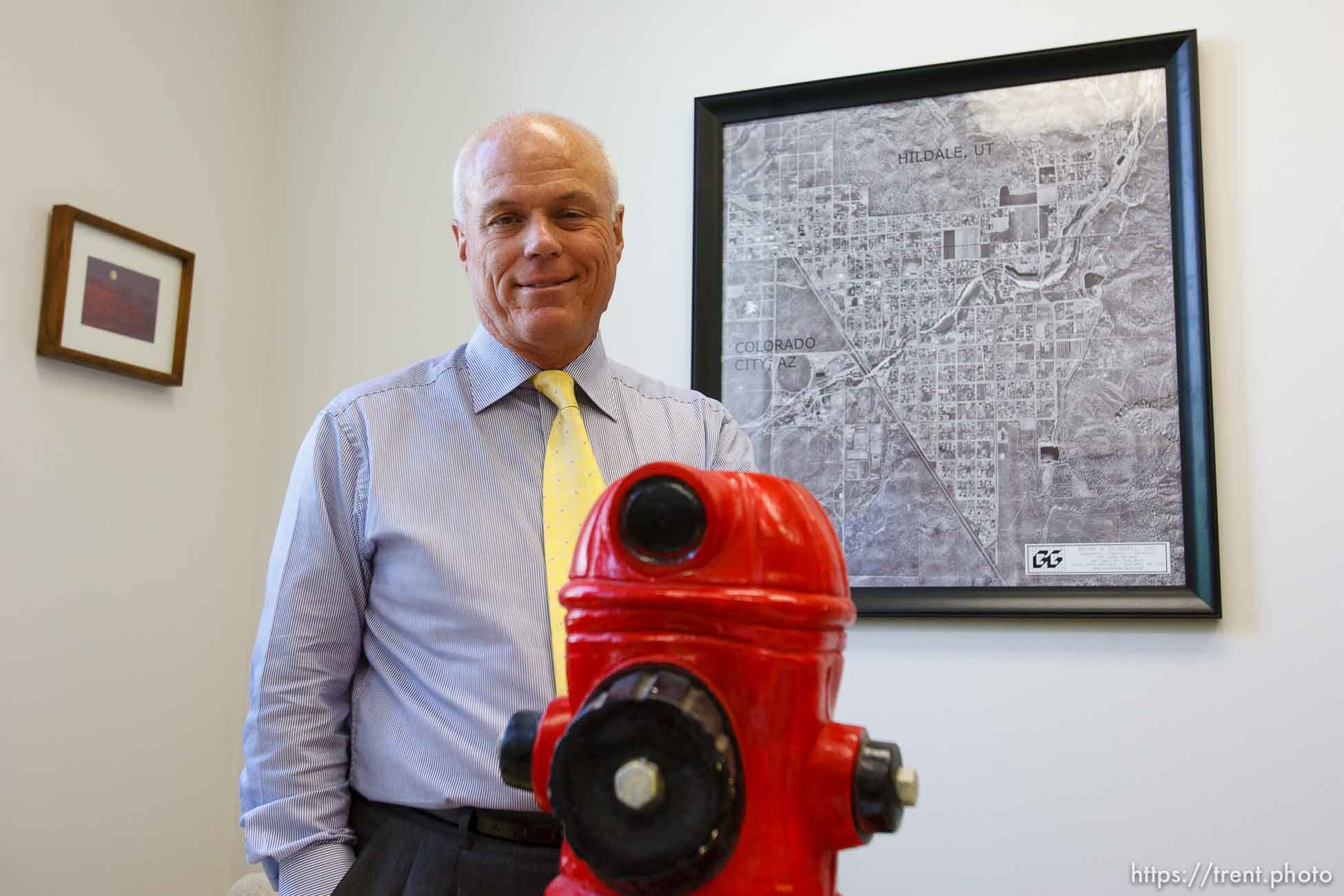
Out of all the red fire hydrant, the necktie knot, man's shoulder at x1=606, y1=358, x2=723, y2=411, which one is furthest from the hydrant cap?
man's shoulder at x1=606, y1=358, x2=723, y2=411

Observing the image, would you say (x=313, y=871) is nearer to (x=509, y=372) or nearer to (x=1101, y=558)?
(x=509, y=372)

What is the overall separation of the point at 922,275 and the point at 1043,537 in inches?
20.3

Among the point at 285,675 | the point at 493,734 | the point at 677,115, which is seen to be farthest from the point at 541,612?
the point at 677,115

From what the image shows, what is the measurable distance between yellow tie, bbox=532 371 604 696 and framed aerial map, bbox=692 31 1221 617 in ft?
2.87

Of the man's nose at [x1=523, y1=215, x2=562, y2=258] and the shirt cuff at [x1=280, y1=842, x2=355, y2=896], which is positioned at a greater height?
the man's nose at [x1=523, y1=215, x2=562, y2=258]

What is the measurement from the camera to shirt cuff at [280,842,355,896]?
1103 millimetres

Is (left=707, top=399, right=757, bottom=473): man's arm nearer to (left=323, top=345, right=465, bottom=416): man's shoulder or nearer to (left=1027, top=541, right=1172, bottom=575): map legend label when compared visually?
(left=323, top=345, right=465, bottom=416): man's shoulder

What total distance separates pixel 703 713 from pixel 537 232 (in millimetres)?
823

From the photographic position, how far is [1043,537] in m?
1.88

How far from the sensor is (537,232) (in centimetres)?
121

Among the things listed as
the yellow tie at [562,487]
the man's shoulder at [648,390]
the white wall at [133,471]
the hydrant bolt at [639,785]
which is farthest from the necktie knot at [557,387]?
the white wall at [133,471]

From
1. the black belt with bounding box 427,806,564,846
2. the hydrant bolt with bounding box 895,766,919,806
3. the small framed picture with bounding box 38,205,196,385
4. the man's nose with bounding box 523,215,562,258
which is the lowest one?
the black belt with bounding box 427,806,564,846

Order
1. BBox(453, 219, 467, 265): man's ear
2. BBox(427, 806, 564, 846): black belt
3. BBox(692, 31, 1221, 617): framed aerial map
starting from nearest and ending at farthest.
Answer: BBox(427, 806, 564, 846): black belt < BBox(453, 219, 467, 265): man's ear < BBox(692, 31, 1221, 617): framed aerial map

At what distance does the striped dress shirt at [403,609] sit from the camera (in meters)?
1.11
